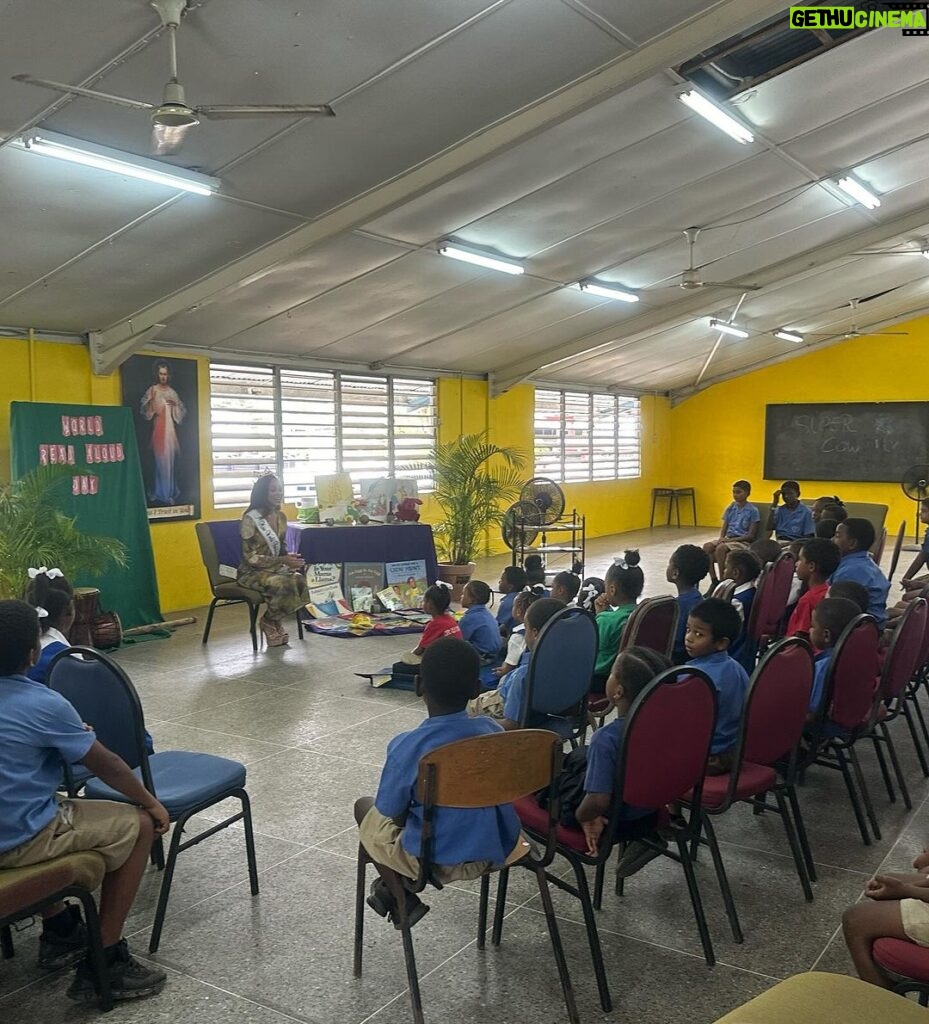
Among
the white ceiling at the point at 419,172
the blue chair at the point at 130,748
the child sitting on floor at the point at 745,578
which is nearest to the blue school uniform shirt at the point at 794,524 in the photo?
the white ceiling at the point at 419,172

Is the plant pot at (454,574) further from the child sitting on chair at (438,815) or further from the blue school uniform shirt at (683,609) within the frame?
the child sitting on chair at (438,815)

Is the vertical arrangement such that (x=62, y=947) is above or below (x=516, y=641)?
below

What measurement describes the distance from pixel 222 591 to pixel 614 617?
142 inches

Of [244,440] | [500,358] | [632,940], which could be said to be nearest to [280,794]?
[632,940]

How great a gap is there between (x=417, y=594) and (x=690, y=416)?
978cm

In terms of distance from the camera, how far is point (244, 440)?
872 centimetres

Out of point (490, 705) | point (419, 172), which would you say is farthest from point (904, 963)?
point (419, 172)

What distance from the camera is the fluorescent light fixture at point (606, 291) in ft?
28.1

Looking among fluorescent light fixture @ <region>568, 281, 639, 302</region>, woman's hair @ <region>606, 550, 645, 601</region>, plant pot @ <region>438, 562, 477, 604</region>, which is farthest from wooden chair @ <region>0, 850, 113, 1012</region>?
fluorescent light fixture @ <region>568, 281, 639, 302</region>

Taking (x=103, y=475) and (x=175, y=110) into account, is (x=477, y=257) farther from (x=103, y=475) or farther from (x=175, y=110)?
(x=175, y=110)

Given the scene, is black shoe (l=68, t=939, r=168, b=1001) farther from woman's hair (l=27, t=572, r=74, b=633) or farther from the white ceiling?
the white ceiling

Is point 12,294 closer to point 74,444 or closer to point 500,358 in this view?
point 74,444

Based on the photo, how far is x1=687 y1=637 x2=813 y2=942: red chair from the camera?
8.78ft

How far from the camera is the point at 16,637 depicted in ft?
7.16
